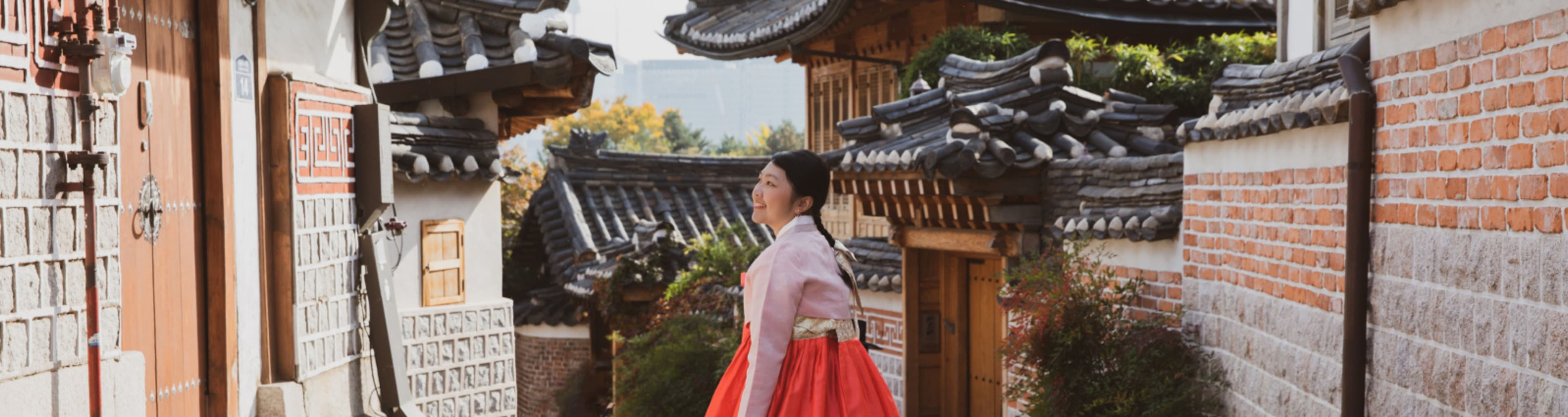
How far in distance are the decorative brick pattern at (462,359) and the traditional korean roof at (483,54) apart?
5.34ft


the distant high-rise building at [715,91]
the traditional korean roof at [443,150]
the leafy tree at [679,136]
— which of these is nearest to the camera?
the traditional korean roof at [443,150]

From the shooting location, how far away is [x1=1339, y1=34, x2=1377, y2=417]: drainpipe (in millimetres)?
4742

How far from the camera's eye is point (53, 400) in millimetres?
4395

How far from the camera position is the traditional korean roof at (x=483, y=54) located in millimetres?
9508

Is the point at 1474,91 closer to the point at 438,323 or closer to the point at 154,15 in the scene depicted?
the point at 154,15

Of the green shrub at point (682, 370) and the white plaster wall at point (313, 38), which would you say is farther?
the green shrub at point (682, 370)

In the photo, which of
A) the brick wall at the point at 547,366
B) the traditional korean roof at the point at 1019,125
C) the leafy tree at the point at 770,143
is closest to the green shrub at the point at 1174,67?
the traditional korean roof at the point at 1019,125

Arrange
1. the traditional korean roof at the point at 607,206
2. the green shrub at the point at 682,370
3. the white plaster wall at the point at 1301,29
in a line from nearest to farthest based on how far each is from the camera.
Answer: the white plaster wall at the point at 1301,29 → the green shrub at the point at 682,370 → the traditional korean roof at the point at 607,206

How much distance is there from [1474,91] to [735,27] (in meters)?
14.9

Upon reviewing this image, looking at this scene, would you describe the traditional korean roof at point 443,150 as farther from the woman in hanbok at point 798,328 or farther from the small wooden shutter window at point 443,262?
the woman in hanbok at point 798,328

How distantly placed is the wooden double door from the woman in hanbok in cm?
624

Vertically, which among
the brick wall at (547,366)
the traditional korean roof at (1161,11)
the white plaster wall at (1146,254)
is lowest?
the brick wall at (547,366)

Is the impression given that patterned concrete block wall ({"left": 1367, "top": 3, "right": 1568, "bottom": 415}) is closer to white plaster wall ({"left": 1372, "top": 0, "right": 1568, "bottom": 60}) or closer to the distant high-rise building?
white plaster wall ({"left": 1372, "top": 0, "right": 1568, "bottom": 60})

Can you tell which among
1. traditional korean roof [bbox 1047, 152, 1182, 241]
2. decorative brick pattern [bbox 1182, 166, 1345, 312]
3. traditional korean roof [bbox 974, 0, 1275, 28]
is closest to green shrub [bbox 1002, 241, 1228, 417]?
traditional korean roof [bbox 1047, 152, 1182, 241]
